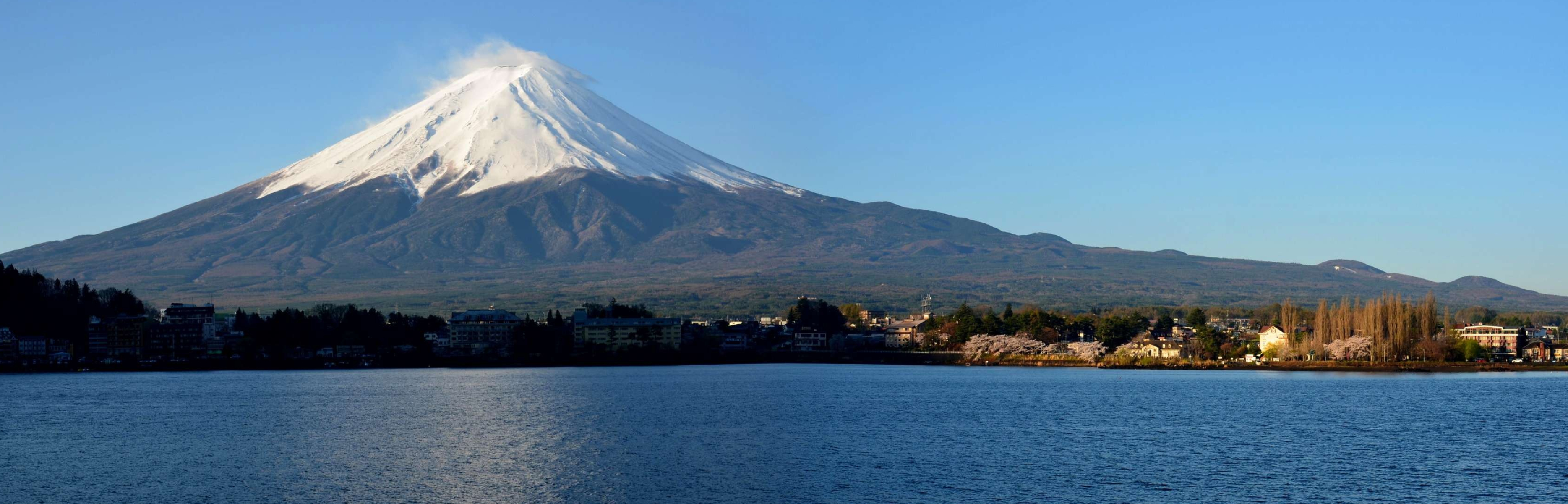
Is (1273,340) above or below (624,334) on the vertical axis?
below

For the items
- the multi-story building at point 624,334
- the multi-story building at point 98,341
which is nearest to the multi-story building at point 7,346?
the multi-story building at point 98,341

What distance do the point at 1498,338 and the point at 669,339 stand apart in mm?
58983

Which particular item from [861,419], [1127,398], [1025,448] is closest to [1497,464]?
[1025,448]

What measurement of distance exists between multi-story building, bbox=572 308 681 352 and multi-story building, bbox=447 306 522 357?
5178 millimetres

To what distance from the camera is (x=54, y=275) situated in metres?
198

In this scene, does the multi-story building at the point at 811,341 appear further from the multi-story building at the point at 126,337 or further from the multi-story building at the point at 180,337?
the multi-story building at the point at 126,337

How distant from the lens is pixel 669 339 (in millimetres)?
110938

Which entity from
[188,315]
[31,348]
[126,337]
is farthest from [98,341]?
[188,315]

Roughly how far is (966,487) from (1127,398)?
26688mm

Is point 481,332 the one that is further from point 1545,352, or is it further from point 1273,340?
point 1545,352

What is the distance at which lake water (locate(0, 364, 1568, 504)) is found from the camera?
29953 millimetres

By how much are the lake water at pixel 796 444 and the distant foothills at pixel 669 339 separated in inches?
940

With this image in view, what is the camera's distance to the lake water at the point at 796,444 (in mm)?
29953

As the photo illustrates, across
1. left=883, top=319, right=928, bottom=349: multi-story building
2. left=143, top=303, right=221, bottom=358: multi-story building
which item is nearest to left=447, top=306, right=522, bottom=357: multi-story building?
left=143, top=303, right=221, bottom=358: multi-story building
